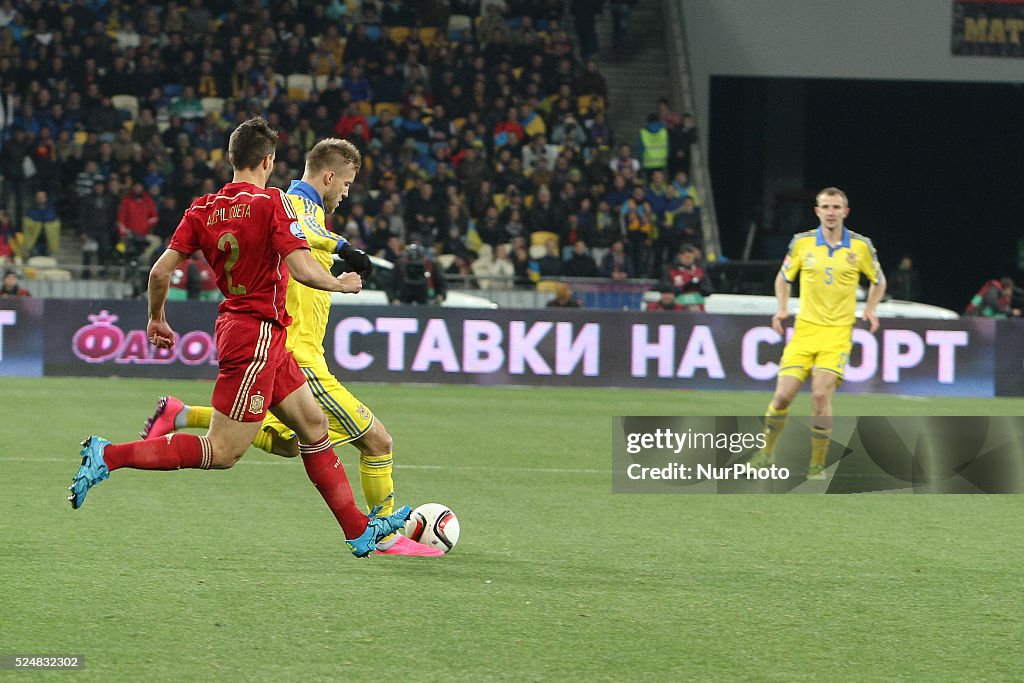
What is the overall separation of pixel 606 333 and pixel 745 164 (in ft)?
46.8

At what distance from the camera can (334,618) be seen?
559 cm

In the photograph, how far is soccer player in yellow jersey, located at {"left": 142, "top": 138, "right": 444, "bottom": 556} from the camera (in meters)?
6.81

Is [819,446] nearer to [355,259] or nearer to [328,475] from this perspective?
[328,475]

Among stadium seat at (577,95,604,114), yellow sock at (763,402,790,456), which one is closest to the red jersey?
yellow sock at (763,402,790,456)

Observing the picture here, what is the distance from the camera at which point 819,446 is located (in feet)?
35.4

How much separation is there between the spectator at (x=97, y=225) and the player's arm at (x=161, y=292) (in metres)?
16.4

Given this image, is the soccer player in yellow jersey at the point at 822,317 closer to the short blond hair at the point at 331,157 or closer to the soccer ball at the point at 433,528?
the soccer ball at the point at 433,528

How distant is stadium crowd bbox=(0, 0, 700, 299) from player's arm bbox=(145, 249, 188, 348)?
15.0 meters

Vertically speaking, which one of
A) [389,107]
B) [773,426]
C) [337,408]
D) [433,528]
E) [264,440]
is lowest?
[773,426]

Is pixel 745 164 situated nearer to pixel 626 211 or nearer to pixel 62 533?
pixel 626 211

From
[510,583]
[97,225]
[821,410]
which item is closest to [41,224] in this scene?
[97,225]

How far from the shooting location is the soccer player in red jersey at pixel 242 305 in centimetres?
615

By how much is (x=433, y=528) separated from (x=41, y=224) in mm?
17132

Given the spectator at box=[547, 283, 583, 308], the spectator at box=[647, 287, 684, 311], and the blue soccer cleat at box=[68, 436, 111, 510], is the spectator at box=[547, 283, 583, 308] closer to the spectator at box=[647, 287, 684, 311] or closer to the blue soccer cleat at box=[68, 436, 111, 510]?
the spectator at box=[647, 287, 684, 311]
